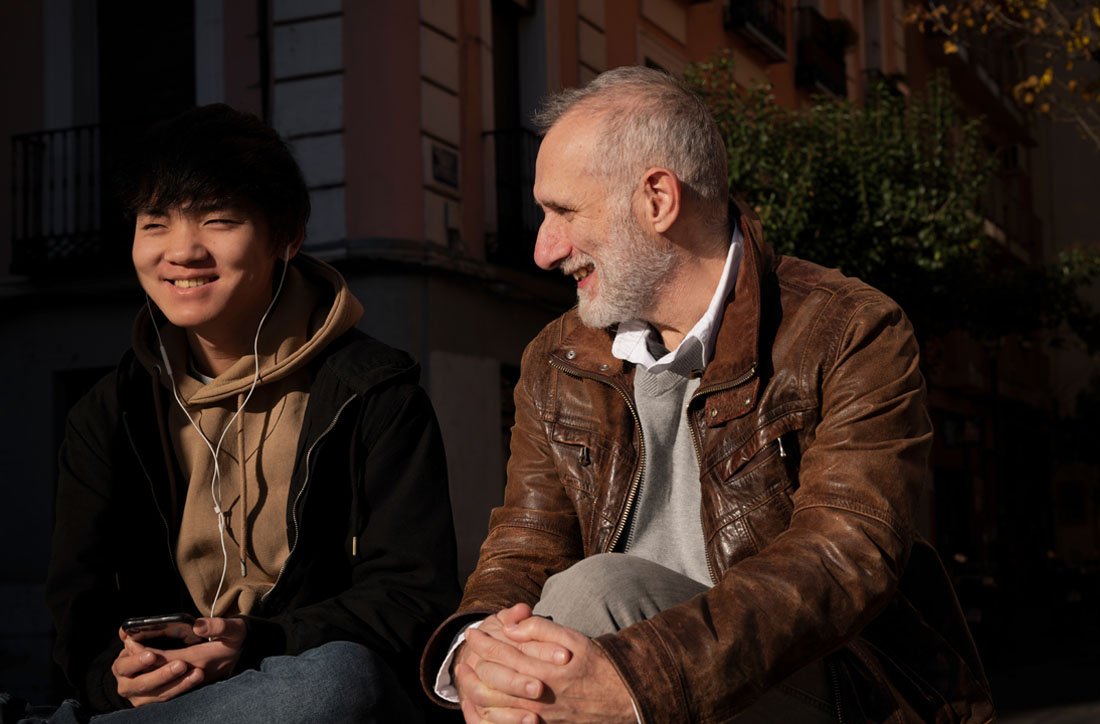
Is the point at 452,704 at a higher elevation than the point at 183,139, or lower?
lower

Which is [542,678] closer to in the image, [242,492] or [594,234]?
[594,234]

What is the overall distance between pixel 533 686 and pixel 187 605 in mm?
1334

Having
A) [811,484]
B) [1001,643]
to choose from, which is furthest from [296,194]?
[1001,643]

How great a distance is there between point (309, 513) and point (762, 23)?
53.2 feet

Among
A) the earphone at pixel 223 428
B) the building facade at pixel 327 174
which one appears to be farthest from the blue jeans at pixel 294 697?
the building facade at pixel 327 174

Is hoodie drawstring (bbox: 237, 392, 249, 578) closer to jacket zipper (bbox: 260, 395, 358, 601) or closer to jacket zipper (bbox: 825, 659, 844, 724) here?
jacket zipper (bbox: 260, 395, 358, 601)

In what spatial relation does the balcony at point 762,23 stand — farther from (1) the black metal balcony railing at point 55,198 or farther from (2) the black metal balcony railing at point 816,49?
(1) the black metal balcony railing at point 55,198

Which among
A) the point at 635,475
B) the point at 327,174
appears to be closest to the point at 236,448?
the point at 635,475

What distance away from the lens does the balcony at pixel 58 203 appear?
12.6 m

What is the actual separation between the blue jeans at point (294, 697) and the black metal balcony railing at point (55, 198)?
10814 mm

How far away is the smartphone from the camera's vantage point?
2.47 metres

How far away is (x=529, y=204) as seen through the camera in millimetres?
13414

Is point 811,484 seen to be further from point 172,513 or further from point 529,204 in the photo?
point 529,204

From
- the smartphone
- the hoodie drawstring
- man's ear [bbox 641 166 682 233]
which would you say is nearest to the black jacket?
the hoodie drawstring
